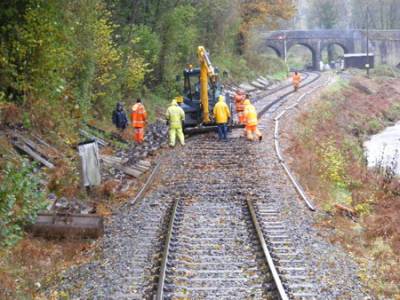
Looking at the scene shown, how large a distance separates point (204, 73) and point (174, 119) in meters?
2.62

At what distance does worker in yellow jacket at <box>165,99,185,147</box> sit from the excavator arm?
79.0 inches

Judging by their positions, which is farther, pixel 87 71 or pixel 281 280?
pixel 87 71

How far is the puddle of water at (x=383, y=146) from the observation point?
26.0 metres

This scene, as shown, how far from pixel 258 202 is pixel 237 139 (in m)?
7.88

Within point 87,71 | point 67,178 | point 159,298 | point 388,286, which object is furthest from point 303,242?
point 87,71

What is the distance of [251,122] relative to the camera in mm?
21266

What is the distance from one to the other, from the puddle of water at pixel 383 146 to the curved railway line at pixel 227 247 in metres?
10.7

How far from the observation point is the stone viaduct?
78.4 metres

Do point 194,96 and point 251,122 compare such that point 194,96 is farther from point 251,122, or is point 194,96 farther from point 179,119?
point 179,119

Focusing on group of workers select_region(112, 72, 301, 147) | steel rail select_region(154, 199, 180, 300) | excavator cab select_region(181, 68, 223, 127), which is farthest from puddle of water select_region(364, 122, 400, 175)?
steel rail select_region(154, 199, 180, 300)

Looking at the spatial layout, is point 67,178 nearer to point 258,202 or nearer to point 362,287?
point 258,202

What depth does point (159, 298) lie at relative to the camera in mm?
8656

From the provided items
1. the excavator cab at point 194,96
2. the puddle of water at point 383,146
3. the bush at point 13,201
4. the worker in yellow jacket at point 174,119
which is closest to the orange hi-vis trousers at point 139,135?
the worker in yellow jacket at point 174,119

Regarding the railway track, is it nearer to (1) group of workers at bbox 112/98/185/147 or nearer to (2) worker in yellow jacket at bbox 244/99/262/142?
(1) group of workers at bbox 112/98/185/147
